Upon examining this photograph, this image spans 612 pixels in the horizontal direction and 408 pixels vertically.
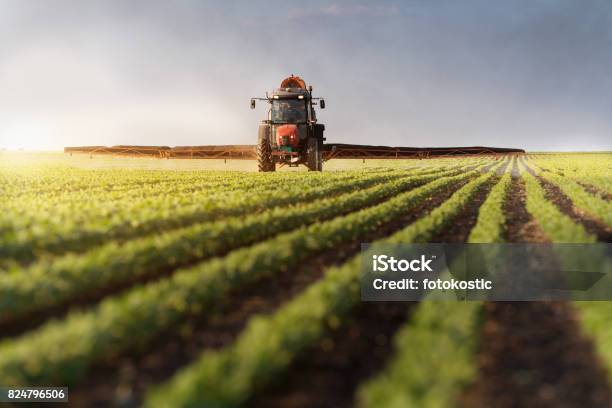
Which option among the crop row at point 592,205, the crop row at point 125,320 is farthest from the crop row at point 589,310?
the crop row at point 125,320

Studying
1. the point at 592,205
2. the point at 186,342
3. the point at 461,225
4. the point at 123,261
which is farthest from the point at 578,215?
the point at 186,342

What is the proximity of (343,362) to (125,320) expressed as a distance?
2213 millimetres

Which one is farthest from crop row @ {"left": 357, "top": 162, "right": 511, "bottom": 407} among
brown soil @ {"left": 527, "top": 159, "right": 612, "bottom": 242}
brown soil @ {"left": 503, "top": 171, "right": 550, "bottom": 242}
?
brown soil @ {"left": 527, "top": 159, "right": 612, "bottom": 242}

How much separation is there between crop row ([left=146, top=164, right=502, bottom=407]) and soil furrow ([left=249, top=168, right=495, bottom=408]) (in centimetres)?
12

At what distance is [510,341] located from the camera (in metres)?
5.58

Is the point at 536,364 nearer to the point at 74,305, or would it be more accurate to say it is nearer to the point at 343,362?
the point at 343,362

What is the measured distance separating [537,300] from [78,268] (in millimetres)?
5924

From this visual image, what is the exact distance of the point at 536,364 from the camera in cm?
501

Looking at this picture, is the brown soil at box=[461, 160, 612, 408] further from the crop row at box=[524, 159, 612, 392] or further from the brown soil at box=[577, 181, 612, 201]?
the brown soil at box=[577, 181, 612, 201]

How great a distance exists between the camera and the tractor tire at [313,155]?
26.2 m

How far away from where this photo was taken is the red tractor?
2548cm

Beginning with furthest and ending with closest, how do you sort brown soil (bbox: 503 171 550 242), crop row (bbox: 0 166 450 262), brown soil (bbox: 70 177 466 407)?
brown soil (bbox: 503 171 550 242) → crop row (bbox: 0 166 450 262) → brown soil (bbox: 70 177 466 407)

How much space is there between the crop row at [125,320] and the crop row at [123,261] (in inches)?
23.7

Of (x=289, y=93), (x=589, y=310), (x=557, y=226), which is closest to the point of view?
(x=589, y=310)
